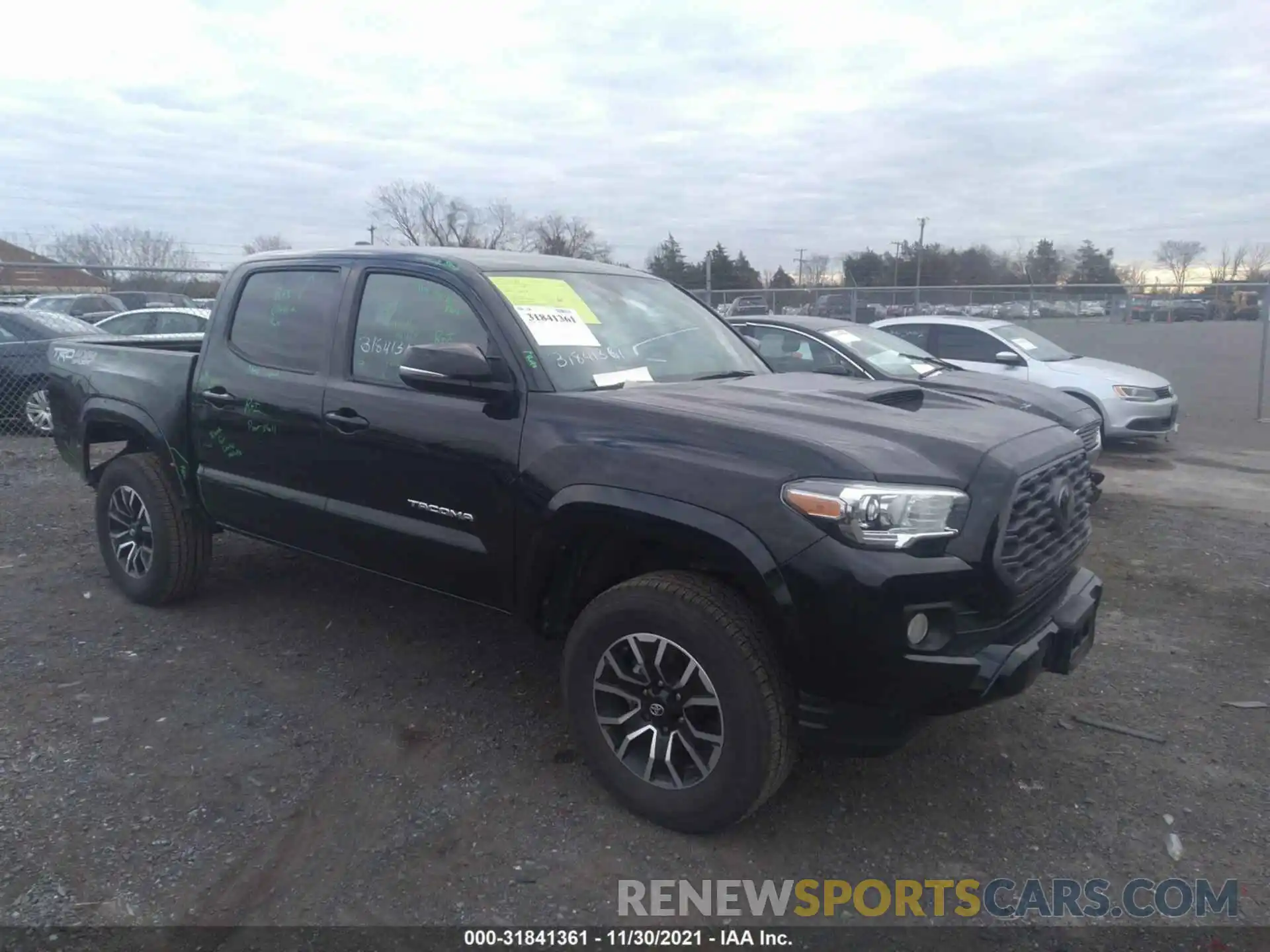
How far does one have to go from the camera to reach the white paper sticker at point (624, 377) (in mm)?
3531

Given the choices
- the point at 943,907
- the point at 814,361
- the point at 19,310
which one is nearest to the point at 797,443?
the point at 943,907

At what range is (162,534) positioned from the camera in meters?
4.77

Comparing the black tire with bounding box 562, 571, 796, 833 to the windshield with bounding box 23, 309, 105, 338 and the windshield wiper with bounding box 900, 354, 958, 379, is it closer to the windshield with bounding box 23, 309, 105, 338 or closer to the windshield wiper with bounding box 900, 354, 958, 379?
the windshield wiper with bounding box 900, 354, 958, 379

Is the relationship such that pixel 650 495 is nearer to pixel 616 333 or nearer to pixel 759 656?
pixel 759 656

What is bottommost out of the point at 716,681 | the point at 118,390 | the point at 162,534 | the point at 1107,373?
the point at 162,534

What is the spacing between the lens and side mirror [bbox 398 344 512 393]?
3232mm

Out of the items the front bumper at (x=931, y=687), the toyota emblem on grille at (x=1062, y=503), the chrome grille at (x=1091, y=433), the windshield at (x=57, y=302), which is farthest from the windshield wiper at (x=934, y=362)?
the windshield at (x=57, y=302)

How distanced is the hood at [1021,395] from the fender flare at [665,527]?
14.1 ft

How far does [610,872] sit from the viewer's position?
287cm

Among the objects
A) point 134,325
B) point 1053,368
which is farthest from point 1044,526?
point 134,325

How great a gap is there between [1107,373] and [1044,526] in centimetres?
887

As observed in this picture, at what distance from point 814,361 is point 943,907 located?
617cm
